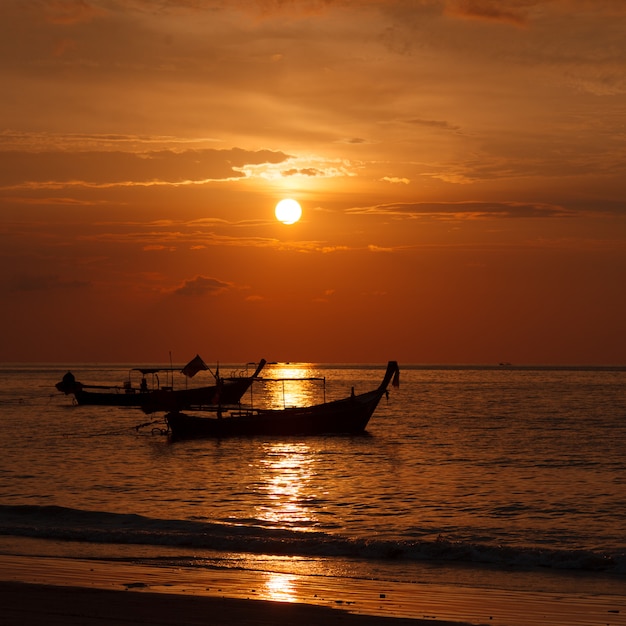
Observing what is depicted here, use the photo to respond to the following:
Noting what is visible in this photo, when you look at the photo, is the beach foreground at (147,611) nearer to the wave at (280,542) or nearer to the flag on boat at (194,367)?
the wave at (280,542)

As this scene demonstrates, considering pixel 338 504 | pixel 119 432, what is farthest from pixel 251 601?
pixel 119 432

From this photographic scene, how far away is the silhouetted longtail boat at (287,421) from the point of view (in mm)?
51781

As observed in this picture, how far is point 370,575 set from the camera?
16.6 m

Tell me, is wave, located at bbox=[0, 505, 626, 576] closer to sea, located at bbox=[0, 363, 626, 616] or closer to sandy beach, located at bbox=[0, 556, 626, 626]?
sea, located at bbox=[0, 363, 626, 616]

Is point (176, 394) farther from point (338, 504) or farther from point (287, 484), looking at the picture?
point (338, 504)

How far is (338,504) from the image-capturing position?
90.1 ft

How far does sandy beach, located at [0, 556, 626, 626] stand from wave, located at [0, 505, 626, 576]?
3.26m

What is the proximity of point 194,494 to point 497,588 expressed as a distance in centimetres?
1617

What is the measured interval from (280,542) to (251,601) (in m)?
6.90

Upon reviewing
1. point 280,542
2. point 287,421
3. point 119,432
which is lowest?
point 280,542

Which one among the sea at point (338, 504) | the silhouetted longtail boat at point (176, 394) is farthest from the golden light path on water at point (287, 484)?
the silhouetted longtail boat at point (176, 394)

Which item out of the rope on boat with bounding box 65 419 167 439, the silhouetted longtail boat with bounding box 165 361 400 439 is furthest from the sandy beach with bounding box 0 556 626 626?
the rope on boat with bounding box 65 419 167 439

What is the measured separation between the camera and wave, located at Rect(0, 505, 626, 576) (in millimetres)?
18625

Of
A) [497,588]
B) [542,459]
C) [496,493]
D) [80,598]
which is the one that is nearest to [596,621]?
[497,588]
